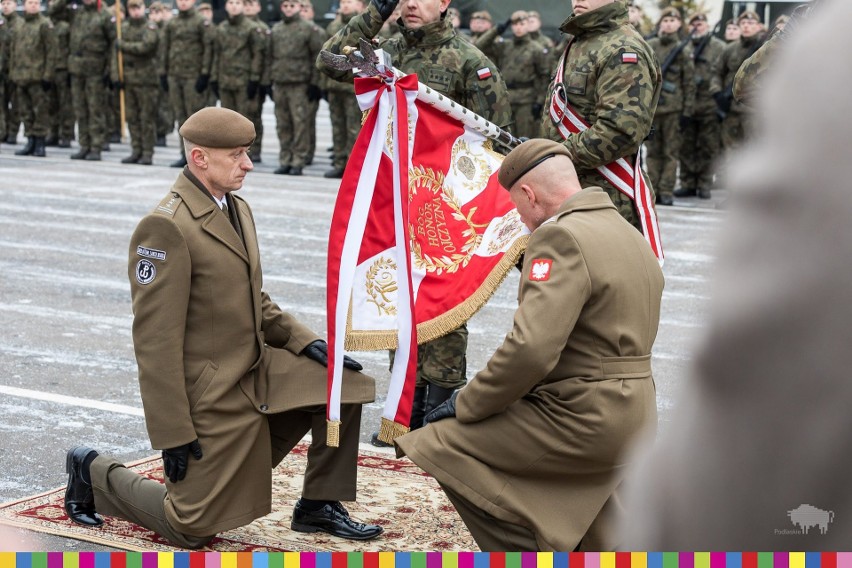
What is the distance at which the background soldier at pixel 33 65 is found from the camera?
2125 centimetres

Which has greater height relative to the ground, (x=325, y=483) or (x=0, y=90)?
(x=0, y=90)

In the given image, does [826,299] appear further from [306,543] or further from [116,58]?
[116,58]

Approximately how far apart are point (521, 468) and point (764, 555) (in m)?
3.02

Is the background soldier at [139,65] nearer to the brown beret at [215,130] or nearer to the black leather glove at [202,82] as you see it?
the black leather glove at [202,82]

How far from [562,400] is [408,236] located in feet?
5.49

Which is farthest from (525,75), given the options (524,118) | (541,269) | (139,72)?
(541,269)

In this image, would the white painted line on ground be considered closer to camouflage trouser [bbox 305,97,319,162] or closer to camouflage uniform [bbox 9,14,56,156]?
camouflage trouser [bbox 305,97,319,162]

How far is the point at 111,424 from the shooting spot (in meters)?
6.49

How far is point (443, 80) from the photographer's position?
20.6ft

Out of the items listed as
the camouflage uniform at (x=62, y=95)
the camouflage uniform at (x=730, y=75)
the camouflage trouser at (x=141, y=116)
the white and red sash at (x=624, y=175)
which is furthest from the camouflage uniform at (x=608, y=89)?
the camouflage uniform at (x=62, y=95)

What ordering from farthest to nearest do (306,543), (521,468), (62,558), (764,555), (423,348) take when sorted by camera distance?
(423,348) < (306,543) < (521,468) < (62,558) < (764,555)

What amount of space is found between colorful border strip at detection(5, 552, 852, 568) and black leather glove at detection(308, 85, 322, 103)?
17938 mm

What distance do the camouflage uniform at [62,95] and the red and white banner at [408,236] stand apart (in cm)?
1692

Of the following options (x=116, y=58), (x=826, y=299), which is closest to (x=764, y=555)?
(x=826, y=299)
